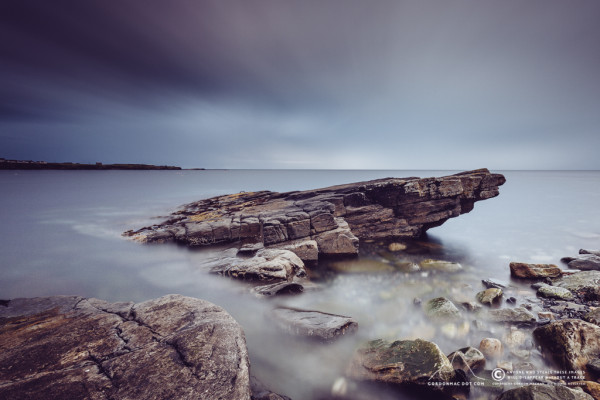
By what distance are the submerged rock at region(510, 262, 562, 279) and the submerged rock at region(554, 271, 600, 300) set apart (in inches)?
21.7

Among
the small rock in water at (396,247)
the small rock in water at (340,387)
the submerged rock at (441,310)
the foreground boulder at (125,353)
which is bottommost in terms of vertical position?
the small rock in water at (396,247)

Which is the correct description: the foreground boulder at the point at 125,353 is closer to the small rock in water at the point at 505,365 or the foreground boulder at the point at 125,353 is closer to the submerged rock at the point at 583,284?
the small rock in water at the point at 505,365

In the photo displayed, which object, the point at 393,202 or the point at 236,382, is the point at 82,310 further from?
the point at 393,202

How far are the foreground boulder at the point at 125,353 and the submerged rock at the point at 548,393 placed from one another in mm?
4132

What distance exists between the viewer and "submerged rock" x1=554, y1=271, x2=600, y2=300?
25.8ft

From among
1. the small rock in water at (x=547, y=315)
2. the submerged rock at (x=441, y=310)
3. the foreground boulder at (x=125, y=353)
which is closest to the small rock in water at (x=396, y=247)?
the submerged rock at (x=441, y=310)

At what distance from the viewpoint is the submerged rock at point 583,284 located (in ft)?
25.8

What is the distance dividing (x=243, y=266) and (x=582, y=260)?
54.0ft

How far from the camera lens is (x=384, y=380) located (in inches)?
179

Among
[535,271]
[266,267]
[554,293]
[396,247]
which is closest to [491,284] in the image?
[554,293]

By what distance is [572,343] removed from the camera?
15.7 feet

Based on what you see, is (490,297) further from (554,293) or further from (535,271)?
(535,271)

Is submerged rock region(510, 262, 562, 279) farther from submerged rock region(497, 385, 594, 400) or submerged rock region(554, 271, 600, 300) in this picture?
submerged rock region(497, 385, 594, 400)

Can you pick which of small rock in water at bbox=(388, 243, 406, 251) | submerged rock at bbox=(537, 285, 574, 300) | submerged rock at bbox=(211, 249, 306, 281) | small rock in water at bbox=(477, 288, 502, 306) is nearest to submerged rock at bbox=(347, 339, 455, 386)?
submerged rock at bbox=(211, 249, 306, 281)
